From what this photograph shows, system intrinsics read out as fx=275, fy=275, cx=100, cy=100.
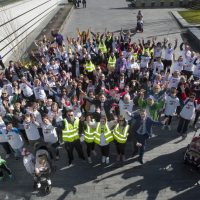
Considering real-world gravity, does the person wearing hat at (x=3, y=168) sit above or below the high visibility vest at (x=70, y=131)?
below

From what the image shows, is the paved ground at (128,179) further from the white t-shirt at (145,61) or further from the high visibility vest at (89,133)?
the white t-shirt at (145,61)

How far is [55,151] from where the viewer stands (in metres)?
9.82

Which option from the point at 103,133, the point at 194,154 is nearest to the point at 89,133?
the point at 103,133

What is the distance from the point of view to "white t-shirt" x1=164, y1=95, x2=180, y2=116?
1022 centimetres

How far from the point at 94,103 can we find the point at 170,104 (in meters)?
2.86

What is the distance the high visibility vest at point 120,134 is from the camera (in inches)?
345

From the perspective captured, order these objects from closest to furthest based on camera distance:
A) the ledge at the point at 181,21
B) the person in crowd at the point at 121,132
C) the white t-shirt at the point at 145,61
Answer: the person in crowd at the point at 121,132, the white t-shirt at the point at 145,61, the ledge at the point at 181,21

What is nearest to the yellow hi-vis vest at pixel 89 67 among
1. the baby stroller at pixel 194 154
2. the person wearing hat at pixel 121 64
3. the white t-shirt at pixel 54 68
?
the person wearing hat at pixel 121 64

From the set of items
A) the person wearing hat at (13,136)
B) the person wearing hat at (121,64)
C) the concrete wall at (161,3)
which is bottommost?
the person wearing hat at (13,136)

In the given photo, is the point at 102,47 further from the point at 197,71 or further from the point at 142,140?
the point at 142,140

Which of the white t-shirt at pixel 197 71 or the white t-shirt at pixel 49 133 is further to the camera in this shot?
the white t-shirt at pixel 197 71

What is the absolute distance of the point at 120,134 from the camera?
8805 millimetres

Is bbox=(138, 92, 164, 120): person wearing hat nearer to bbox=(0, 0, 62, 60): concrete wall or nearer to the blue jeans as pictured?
the blue jeans

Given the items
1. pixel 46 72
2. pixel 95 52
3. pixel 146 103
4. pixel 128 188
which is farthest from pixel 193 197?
pixel 95 52
